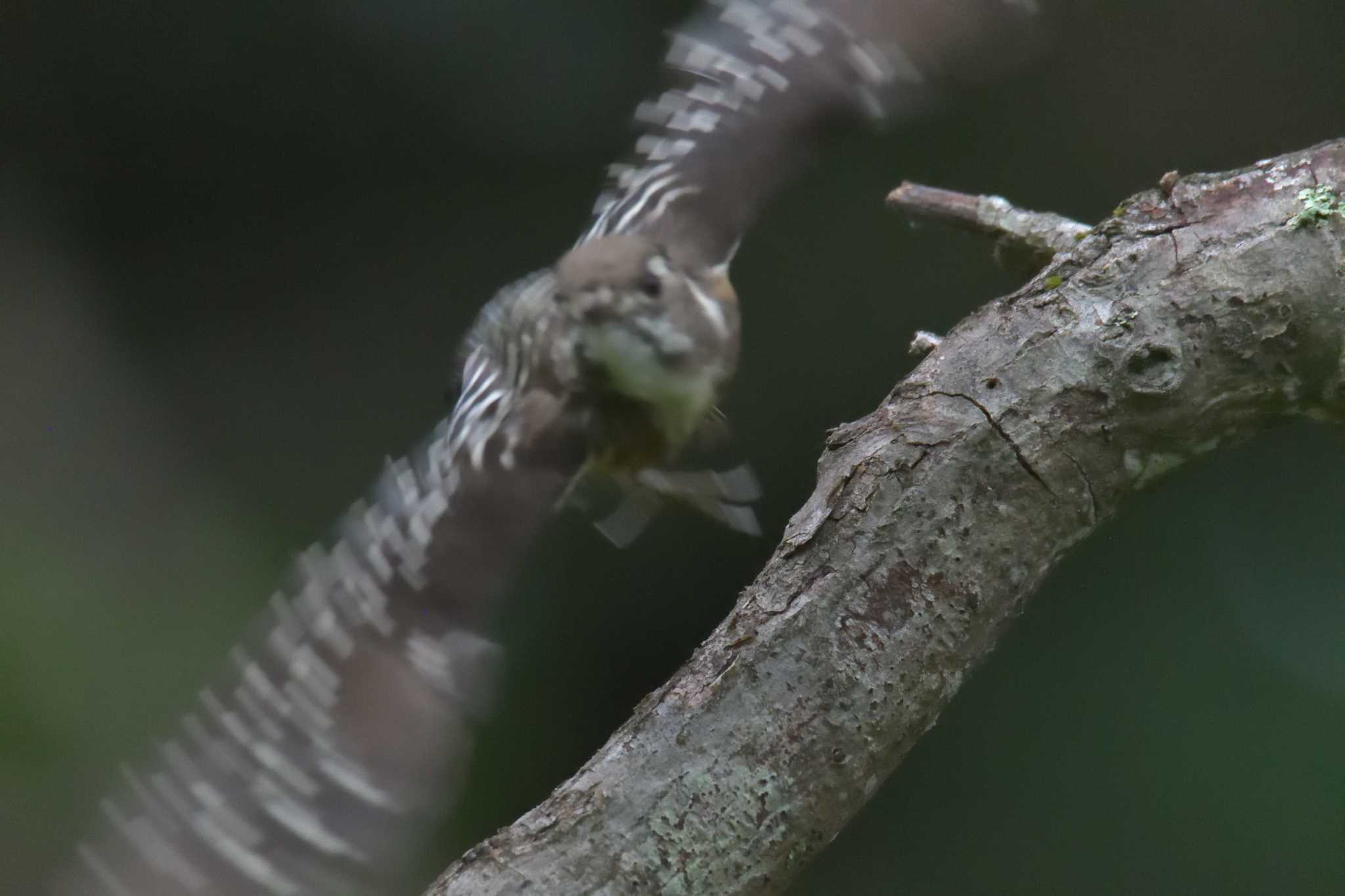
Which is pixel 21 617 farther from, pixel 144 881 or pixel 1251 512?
pixel 1251 512

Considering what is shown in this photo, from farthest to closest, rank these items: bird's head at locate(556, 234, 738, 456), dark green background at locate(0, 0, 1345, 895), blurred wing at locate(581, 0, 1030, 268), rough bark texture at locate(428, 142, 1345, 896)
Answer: dark green background at locate(0, 0, 1345, 895), blurred wing at locate(581, 0, 1030, 268), bird's head at locate(556, 234, 738, 456), rough bark texture at locate(428, 142, 1345, 896)

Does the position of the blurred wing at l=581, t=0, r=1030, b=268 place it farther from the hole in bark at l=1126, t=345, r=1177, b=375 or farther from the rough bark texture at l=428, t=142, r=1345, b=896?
the hole in bark at l=1126, t=345, r=1177, b=375

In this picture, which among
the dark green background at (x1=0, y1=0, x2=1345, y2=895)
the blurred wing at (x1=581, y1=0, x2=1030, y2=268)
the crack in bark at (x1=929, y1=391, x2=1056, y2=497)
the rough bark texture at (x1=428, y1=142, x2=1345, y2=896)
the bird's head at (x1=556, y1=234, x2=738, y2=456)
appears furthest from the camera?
the dark green background at (x1=0, y1=0, x2=1345, y2=895)

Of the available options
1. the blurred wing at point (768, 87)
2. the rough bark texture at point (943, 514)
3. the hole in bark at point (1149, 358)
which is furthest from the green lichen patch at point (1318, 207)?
the blurred wing at point (768, 87)

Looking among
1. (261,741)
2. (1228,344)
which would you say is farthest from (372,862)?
(1228,344)

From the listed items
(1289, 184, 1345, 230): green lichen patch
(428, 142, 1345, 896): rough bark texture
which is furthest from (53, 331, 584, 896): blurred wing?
(1289, 184, 1345, 230): green lichen patch

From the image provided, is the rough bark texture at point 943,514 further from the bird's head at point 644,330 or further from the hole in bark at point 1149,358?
the bird's head at point 644,330
